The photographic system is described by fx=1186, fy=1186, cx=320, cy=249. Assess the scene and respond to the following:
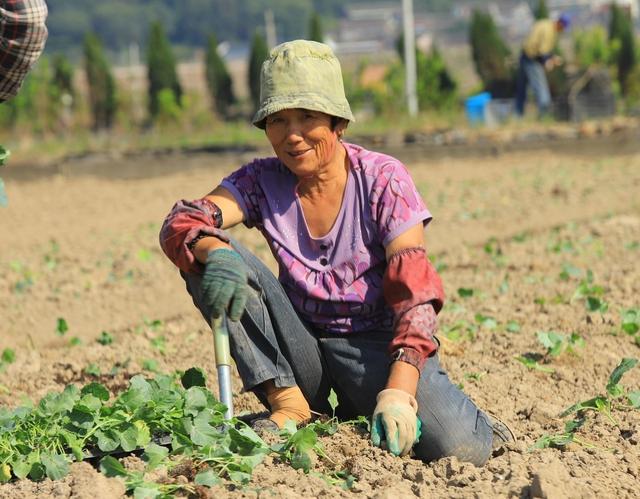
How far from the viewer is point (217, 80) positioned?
84.1ft

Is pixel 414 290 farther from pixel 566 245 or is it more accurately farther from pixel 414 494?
pixel 566 245

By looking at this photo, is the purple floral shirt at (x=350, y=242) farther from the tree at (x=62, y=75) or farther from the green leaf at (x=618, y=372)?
the tree at (x=62, y=75)

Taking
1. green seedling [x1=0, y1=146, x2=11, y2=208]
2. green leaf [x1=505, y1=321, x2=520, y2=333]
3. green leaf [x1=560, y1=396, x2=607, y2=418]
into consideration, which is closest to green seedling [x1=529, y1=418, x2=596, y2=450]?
green leaf [x1=560, y1=396, x2=607, y2=418]

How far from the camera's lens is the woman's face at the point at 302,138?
3223 millimetres

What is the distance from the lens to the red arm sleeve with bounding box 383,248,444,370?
3.11 m

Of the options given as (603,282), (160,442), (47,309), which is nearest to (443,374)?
(160,442)

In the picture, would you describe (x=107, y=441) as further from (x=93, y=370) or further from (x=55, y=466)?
(x=93, y=370)

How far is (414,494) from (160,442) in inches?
25.7

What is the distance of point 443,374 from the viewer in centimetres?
329

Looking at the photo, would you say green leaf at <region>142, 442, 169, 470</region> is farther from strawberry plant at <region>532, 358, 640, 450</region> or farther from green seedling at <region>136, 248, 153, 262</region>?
green seedling at <region>136, 248, 153, 262</region>

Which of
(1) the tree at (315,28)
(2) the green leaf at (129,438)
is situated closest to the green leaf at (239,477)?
(2) the green leaf at (129,438)

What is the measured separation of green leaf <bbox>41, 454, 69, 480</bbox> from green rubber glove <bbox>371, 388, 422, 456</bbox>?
0.78m

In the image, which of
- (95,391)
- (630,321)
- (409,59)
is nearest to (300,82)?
(95,391)

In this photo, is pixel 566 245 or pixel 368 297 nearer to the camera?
pixel 368 297
